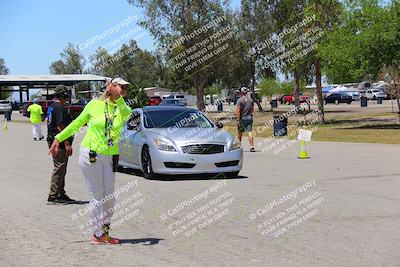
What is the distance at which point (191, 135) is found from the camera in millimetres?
12836

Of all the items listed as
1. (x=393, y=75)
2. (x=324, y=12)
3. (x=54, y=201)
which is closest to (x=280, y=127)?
(x=393, y=75)

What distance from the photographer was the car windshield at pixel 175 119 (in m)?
A: 13.7

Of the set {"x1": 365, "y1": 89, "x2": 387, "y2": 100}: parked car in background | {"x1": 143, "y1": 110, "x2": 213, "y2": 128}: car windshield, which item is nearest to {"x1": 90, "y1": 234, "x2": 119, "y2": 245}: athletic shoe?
{"x1": 143, "y1": 110, "x2": 213, "y2": 128}: car windshield

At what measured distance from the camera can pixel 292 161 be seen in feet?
54.9

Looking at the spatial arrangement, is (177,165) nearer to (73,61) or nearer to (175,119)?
(175,119)

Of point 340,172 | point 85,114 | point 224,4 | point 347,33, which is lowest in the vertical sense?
point 340,172

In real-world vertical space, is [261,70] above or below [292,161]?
above

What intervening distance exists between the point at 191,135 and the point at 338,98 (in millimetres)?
64209

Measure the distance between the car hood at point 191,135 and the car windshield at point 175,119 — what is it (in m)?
0.36

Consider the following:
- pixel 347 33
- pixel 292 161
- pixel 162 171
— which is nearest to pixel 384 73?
pixel 347 33

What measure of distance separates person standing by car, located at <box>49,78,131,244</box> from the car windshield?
659cm

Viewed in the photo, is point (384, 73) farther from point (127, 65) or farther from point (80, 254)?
point (127, 65)

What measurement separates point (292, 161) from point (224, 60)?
3245 centimetres

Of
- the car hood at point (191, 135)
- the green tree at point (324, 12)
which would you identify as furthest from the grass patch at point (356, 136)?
the car hood at point (191, 135)
